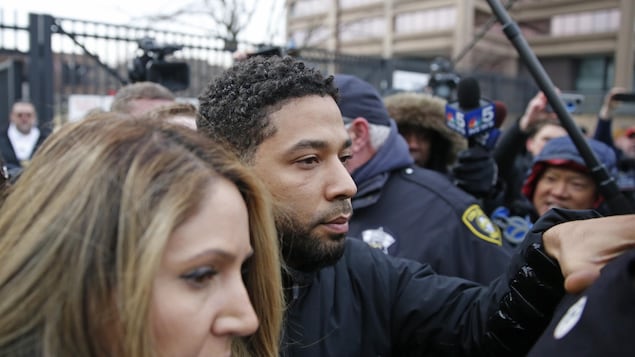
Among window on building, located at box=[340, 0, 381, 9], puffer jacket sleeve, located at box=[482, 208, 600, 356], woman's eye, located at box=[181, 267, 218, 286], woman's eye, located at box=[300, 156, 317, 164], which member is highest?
window on building, located at box=[340, 0, 381, 9]

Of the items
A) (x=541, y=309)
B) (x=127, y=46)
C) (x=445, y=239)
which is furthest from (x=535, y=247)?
(x=127, y=46)

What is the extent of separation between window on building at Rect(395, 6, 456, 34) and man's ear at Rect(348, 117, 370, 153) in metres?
30.6

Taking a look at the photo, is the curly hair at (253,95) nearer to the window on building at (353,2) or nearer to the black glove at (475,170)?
the black glove at (475,170)

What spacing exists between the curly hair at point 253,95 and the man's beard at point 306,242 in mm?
225

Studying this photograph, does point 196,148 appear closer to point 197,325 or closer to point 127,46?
point 197,325

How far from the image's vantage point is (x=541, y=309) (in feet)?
4.08

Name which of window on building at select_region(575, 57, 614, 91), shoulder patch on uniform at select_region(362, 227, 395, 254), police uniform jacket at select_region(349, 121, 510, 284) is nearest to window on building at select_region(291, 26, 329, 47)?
police uniform jacket at select_region(349, 121, 510, 284)

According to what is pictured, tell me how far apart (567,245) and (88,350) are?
0.88 m

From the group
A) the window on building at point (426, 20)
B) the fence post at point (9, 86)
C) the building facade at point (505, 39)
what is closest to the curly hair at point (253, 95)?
the fence post at point (9, 86)

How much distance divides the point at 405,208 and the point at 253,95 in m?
1.07

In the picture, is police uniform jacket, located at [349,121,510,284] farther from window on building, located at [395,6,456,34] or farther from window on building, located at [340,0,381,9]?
window on building, located at [340,0,381,9]

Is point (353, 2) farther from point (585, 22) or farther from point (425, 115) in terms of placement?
point (425, 115)

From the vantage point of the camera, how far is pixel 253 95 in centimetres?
159

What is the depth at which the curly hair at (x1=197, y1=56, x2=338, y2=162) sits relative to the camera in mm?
1587
